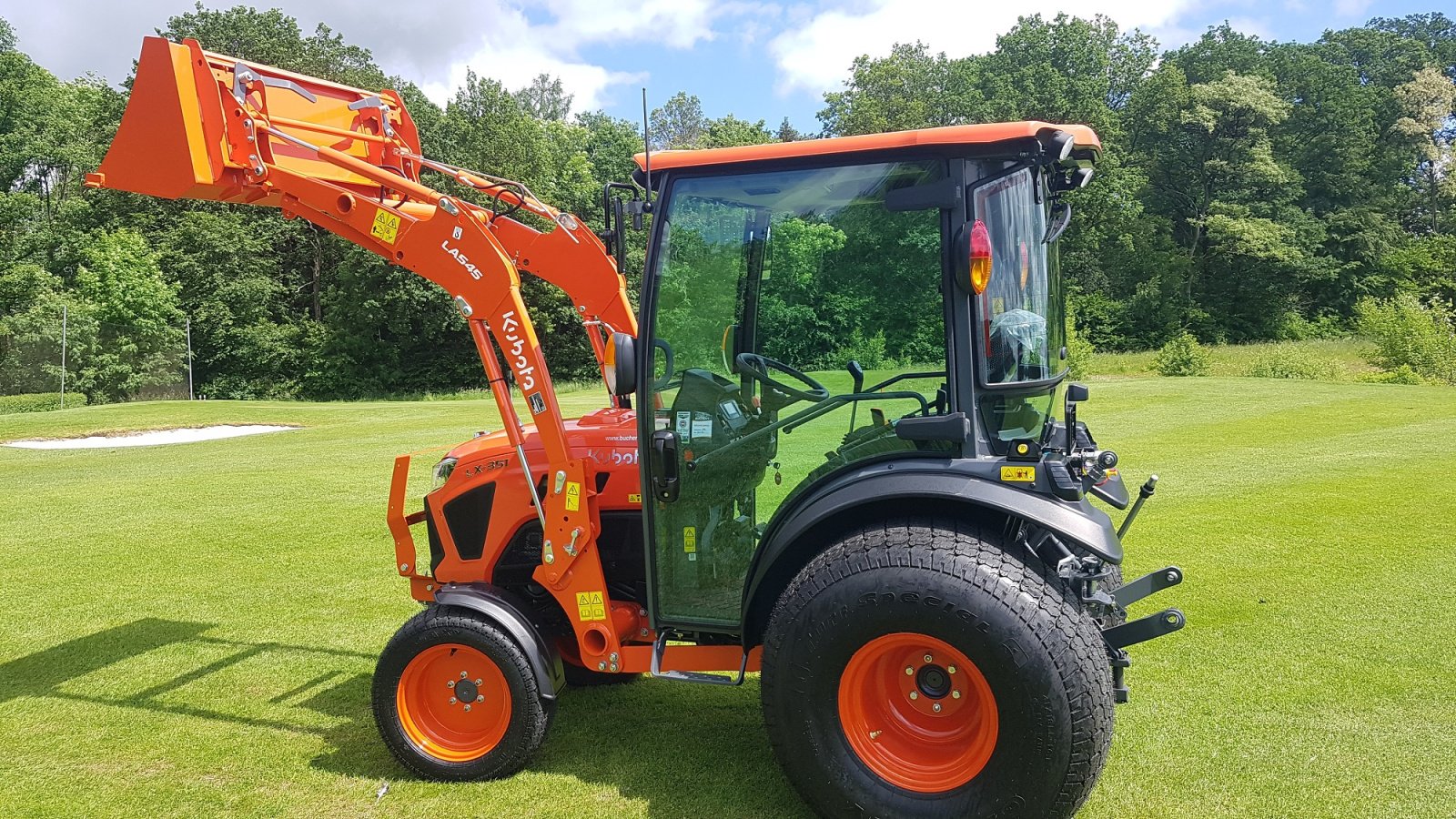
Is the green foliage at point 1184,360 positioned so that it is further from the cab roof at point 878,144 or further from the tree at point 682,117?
the tree at point 682,117

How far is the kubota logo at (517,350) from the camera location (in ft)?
12.1

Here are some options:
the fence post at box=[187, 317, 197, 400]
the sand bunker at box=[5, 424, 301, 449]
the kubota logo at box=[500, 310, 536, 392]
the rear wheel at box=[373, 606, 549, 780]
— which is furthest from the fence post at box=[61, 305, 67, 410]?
the kubota logo at box=[500, 310, 536, 392]

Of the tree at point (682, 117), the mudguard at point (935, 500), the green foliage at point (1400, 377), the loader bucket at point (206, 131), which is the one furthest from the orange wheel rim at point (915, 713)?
the tree at point (682, 117)

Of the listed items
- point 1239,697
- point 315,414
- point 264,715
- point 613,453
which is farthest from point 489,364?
point 315,414

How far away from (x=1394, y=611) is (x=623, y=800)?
4.69 metres

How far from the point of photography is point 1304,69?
47.3m

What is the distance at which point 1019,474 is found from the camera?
298 centimetres

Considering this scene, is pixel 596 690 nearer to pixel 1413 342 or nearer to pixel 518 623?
pixel 518 623

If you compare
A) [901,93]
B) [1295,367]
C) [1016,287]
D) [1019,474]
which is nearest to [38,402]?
[1016,287]

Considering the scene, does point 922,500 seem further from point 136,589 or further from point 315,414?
point 315,414

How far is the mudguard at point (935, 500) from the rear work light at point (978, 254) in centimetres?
58

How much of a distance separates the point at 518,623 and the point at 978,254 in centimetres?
220

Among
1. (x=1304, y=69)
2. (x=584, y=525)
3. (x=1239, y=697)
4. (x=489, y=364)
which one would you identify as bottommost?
(x=1239, y=697)

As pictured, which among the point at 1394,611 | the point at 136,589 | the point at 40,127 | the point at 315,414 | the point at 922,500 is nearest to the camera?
the point at 922,500
